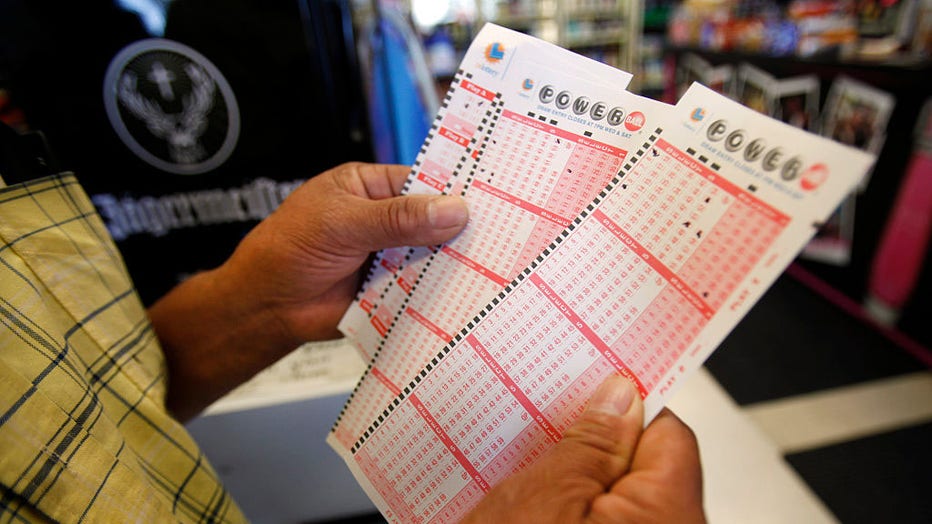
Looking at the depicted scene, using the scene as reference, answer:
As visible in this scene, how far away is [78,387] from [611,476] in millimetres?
569

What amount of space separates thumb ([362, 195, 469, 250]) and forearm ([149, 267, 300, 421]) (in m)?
0.31

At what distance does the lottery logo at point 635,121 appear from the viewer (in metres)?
0.55

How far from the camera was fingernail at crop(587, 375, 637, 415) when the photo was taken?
501 mm

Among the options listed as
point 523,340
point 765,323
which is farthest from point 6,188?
point 765,323

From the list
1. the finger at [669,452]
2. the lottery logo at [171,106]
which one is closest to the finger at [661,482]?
the finger at [669,452]

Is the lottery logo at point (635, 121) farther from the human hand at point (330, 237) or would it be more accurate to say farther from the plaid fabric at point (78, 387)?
the plaid fabric at point (78, 387)

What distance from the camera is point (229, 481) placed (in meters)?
1.17

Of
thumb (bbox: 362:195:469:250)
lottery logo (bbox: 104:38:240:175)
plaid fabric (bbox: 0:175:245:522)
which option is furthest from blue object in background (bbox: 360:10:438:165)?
plaid fabric (bbox: 0:175:245:522)

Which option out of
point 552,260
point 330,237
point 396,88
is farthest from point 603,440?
point 396,88

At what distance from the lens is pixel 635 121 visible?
1.83 feet

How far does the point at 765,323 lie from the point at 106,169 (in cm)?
278

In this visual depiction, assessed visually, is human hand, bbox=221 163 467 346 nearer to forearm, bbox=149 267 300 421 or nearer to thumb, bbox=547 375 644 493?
forearm, bbox=149 267 300 421

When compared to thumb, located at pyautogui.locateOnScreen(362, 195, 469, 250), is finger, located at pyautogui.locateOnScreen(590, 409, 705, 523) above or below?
below

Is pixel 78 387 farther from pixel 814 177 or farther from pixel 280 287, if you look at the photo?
pixel 814 177
